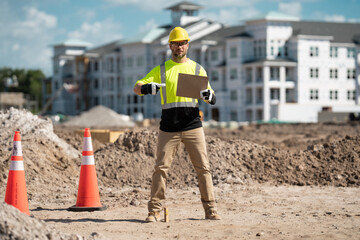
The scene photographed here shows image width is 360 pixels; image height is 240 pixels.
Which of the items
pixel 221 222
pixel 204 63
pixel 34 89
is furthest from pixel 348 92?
pixel 34 89

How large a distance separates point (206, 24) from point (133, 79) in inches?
475

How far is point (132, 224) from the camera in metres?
7.89

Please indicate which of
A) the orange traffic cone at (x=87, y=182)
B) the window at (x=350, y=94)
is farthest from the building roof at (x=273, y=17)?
the orange traffic cone at (x=87, y=182)

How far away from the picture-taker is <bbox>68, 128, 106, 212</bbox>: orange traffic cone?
350 inches

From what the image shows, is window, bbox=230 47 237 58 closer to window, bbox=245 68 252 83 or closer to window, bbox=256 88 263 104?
window, bbox=245 68 252 83

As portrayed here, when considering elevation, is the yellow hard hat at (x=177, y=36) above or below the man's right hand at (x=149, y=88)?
above

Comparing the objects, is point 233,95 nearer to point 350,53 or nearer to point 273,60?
point 273,60

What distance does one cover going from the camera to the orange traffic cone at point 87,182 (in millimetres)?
8896

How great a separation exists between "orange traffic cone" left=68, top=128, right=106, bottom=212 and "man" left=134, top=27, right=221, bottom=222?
125 cm

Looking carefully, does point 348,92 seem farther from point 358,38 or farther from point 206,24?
point 206,24

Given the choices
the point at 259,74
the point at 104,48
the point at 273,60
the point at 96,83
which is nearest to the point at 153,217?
the point at 273,60

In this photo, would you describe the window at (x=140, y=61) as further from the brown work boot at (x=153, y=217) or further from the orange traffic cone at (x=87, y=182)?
the brown work boot at (x=153, y=217)

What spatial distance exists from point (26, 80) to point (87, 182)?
12039cm

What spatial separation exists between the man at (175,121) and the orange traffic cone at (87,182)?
4.10 feet
